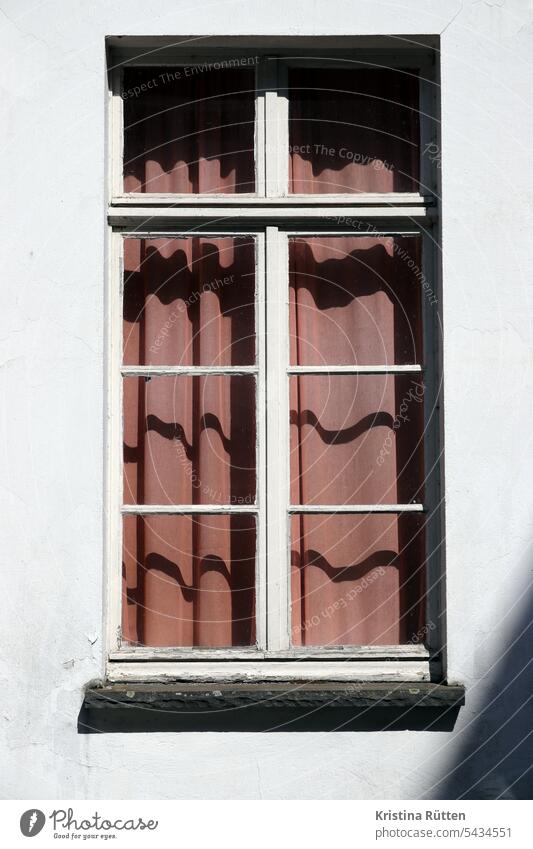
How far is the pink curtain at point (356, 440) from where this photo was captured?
135 inches

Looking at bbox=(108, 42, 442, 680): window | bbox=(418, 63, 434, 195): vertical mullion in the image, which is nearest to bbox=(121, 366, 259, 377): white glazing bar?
bbox=(108, 42, 442, 680): window

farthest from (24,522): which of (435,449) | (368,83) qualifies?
(368,83)

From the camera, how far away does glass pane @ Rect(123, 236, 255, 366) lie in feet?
11.5

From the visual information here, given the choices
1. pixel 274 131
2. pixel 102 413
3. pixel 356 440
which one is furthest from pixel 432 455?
pixel 274 131

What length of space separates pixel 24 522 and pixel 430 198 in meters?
1.70

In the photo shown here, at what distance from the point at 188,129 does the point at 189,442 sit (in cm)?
108

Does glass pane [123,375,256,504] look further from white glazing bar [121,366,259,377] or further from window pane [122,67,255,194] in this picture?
window pane [122,67,255,194]

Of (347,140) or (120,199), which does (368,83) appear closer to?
(347,140)

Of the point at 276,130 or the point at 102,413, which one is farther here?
the point at 276,130

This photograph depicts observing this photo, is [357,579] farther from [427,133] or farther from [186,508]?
[427,133]

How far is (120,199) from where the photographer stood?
3.51m

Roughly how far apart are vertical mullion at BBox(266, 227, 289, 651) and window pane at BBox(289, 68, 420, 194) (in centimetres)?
28

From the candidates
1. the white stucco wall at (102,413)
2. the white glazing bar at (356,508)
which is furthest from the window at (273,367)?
the white stucco wall at (102,413)

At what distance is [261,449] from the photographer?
3439mm
